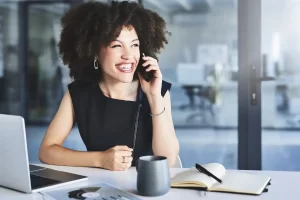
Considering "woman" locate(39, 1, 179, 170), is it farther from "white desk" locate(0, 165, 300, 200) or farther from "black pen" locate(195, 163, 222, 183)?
"black pen" locate(195, 163, 222, 183)

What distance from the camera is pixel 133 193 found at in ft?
3.87

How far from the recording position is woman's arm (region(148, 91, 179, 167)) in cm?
168

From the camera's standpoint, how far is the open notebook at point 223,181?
118 centimetres

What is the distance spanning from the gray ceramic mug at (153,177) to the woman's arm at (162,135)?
53cm

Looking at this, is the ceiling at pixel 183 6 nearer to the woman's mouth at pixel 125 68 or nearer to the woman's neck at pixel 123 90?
the woman's neck at pixel 123 90

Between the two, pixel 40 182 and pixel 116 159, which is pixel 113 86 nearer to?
pixel 116 159

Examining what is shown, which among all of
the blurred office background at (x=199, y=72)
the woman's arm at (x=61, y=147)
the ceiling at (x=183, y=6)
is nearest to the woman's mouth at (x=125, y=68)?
the woman's arm at (x=61, y=147)

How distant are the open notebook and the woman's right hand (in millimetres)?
223

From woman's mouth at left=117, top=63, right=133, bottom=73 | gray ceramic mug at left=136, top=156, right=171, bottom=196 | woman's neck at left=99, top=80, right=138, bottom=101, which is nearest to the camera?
gray ceramic mug at left=136, top=156, right=171, bottom=196

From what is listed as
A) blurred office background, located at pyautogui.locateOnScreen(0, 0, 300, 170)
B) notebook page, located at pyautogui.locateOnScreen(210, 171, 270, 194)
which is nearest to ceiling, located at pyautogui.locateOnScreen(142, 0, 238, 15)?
blurred office background, located at pyautogui.locateOnScreen(0, 0, 300, 170)

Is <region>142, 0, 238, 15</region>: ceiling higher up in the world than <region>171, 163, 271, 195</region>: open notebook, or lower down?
higher up

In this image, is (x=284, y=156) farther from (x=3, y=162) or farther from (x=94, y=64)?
(x=3, y=162)

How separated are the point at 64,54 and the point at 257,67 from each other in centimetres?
169

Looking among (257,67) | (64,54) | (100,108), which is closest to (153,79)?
(100,108)
